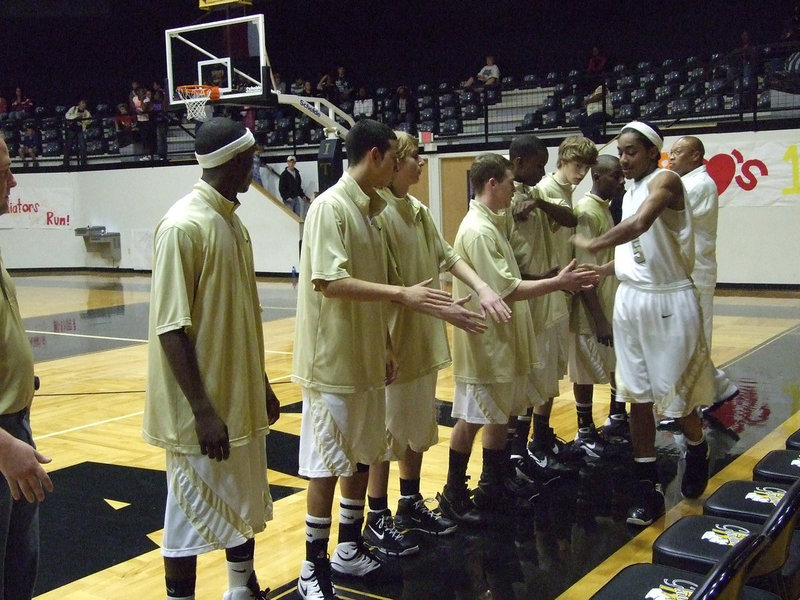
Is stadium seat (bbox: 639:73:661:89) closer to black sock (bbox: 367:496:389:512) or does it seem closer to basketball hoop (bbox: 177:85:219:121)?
basketball hoop (bbox: 177:85:219:121)

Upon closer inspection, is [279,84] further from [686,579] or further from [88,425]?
[686,579]

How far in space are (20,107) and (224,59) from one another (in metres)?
11.5

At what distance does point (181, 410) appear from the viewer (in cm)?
276

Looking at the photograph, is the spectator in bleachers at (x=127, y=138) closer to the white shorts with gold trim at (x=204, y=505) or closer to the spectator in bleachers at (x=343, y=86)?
the spectator in bleachers at (x=343, y=86)

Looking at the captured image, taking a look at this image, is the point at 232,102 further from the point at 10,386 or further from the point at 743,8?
the point at 10,386

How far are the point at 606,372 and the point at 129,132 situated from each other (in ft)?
53.5

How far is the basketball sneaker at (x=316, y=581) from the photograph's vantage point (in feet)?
11.0

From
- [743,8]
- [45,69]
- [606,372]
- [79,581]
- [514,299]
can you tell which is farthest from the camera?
[45,69]

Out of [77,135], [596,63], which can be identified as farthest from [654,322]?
[77,135]

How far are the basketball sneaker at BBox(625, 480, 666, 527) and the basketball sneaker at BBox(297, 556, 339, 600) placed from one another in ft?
5.23

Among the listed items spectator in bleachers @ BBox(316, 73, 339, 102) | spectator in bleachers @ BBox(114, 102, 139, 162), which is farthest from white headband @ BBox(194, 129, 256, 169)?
spectator in bleachers @ BBox(114, 102, 139, 162)

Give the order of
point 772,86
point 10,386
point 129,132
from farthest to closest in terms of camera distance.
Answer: point 129,132
point 772,86
point 10,386

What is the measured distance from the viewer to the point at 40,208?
19906 millimetres

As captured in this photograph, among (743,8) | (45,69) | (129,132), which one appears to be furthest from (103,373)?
(45,69)
